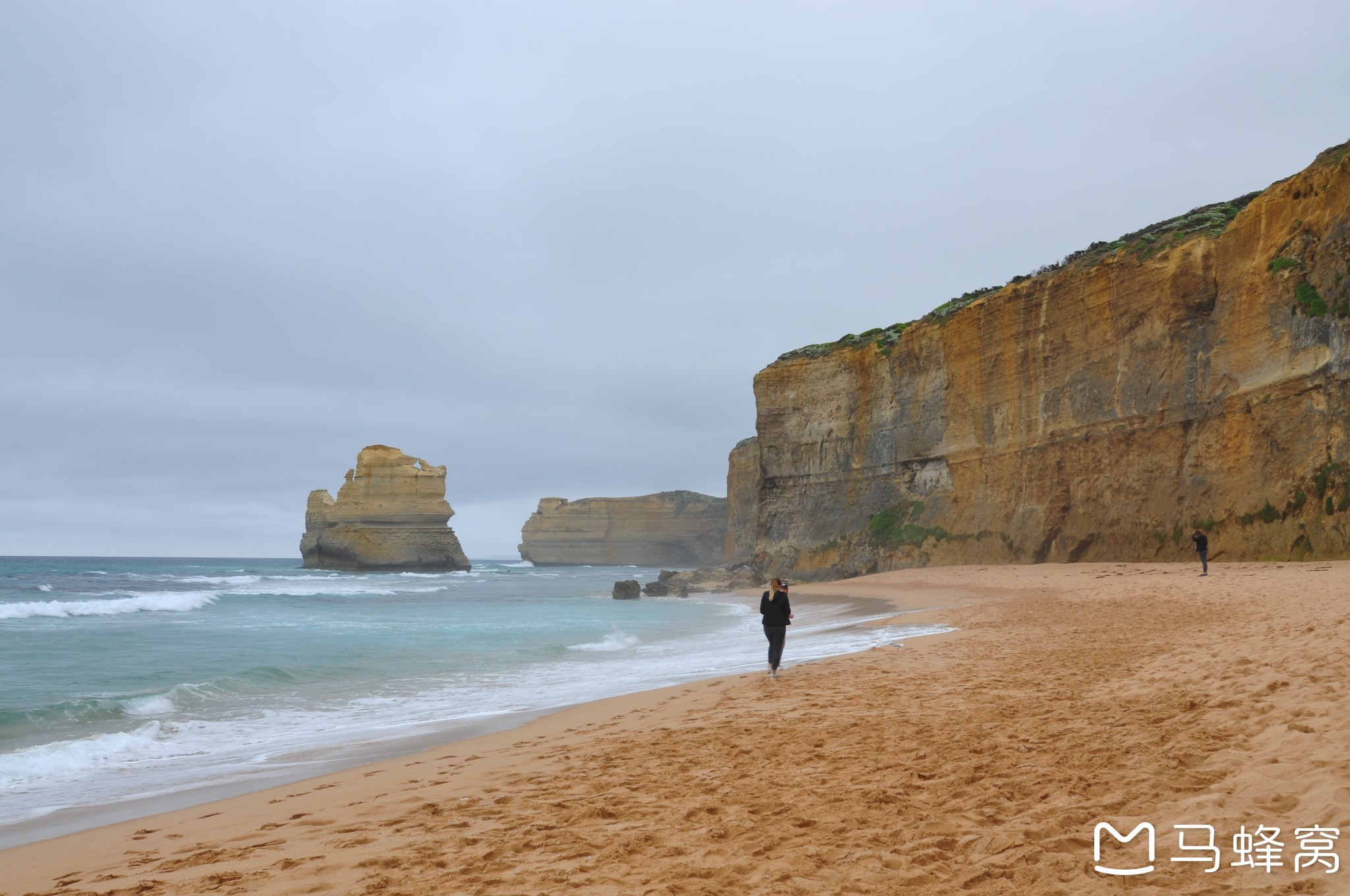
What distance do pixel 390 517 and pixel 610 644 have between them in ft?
194

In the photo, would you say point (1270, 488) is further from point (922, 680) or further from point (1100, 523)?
point (922, 680)

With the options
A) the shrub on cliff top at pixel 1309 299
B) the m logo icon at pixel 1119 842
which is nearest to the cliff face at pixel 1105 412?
the shrub on cliff top at pixel 1309 299

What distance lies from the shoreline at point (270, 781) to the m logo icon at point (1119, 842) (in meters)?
5.51

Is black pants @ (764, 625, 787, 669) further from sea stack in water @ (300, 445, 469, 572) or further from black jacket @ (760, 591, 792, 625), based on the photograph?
sea stack in water @ (300, 445, 469, 572)

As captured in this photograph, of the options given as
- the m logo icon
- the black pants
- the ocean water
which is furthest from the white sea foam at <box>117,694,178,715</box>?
the m logo icon

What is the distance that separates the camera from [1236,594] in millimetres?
13797

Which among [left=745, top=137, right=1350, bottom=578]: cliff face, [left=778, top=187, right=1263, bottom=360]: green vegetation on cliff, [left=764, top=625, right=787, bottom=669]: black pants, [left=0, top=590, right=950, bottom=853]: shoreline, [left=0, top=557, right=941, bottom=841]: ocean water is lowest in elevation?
[left=0, top=557, right=941, bottom=841]: ocean water

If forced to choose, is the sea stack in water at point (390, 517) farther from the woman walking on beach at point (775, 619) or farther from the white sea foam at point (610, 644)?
the woman walking on beach at point (775, 619)

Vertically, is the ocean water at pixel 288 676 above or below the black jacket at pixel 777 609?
below

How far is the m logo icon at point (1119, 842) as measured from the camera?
331 centimetres

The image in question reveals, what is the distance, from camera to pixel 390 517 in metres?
73.1

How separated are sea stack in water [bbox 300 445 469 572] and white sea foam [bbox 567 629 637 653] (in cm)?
5576

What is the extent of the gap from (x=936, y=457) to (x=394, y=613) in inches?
923

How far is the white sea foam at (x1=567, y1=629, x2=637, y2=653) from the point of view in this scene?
17688mm
